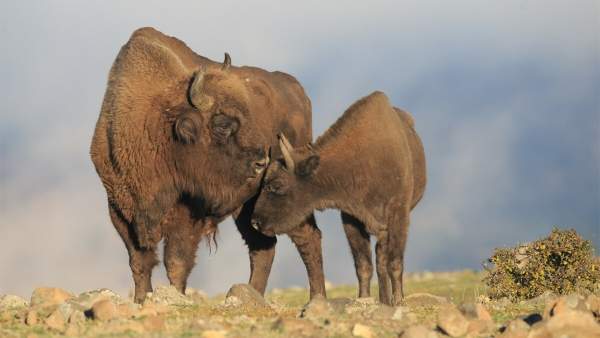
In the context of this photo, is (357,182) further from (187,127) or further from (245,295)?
(187,127)

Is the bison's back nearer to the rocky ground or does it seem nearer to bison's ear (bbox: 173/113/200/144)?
bison's ear (bbox: 173/113/200/144)

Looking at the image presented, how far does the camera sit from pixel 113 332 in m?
8.98

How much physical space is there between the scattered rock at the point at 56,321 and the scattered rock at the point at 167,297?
7.25 ft

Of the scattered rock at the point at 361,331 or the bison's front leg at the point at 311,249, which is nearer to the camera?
the scattered rock at the point at 361,331

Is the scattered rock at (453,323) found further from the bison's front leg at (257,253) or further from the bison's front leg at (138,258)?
the bison's front leg at (257,253)

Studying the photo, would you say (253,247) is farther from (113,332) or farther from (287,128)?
(113,332)

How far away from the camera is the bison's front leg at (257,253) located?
50.2 feet

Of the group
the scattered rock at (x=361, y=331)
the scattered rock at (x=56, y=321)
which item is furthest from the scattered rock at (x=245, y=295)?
the scattered rock at (x=361, y=331)

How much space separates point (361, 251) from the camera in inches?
578

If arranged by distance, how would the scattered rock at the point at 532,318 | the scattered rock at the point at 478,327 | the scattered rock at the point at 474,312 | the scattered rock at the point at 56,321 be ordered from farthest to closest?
the scattered rock at the point at 532,318
the scattered rock at the point at 474,312
the scattered rock at the point at 56,321
the scattered rock at the point at 478,327

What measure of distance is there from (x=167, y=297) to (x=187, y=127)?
217cm

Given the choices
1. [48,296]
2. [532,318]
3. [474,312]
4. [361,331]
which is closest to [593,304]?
[532,318]

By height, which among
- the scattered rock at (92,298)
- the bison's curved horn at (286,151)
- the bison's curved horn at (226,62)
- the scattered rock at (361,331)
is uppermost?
the bison's curved horn at (226,62)

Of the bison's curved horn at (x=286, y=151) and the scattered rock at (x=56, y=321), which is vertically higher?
the bison's curved horn at (x=286, y=151)
